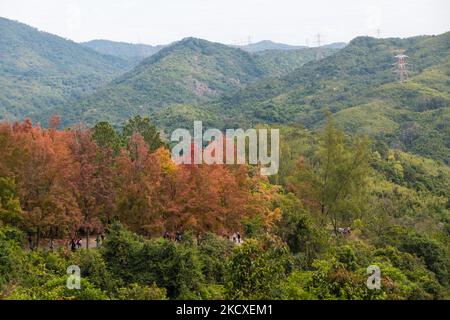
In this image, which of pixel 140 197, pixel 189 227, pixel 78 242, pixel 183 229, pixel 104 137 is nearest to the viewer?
pixel 140 197

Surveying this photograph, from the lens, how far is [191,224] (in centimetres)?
2772

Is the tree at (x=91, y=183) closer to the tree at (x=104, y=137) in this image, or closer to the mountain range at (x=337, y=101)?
the tree at (x=104, y=137)

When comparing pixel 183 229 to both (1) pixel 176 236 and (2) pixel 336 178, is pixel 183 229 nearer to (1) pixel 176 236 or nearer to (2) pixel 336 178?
Answer: (1) pixel 176 236

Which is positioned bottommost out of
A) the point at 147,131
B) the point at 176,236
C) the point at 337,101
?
the point at 176,236

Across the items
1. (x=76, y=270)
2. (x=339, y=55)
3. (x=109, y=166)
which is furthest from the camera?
(x=339, y=55)

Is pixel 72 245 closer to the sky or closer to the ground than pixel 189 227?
closer to the ground

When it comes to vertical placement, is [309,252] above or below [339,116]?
below

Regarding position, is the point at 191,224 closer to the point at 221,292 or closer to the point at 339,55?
the point at 221,292

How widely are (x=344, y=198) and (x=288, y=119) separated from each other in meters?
97.2

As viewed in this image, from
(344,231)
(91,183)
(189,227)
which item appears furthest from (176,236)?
(344,231)

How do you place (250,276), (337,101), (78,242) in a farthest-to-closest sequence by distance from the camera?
(337,101), (78,242), (250,276)
